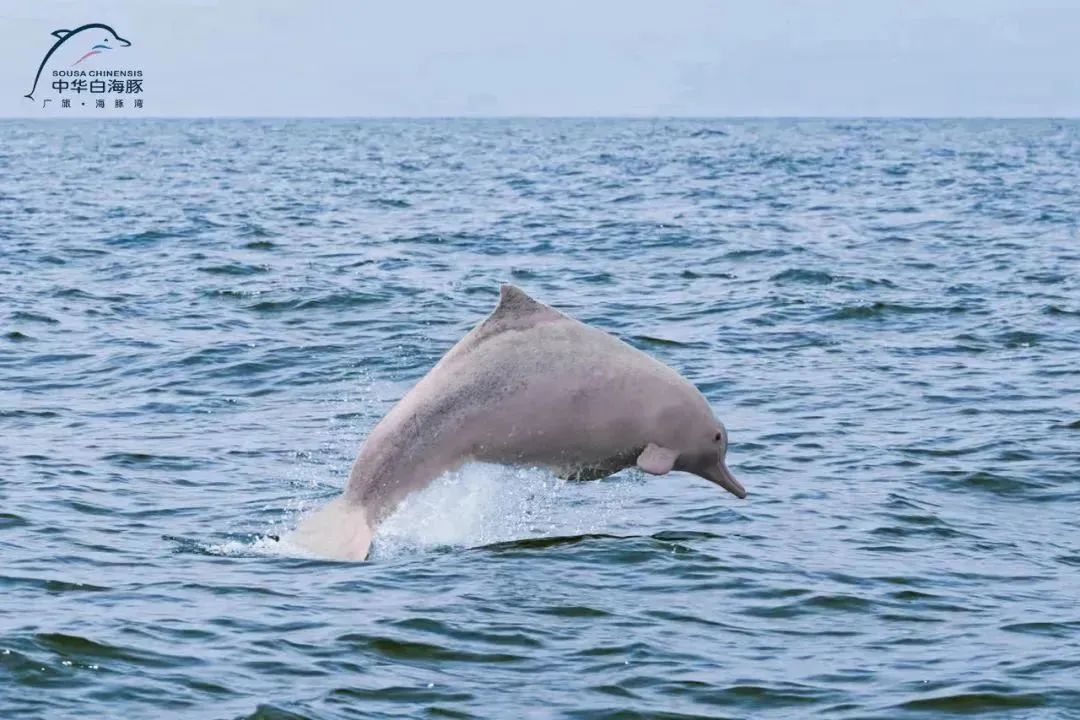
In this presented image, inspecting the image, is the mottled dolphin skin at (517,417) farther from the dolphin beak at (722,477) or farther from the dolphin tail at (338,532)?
the dolphin beak at (722,477)

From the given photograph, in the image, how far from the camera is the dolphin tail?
11789 mm

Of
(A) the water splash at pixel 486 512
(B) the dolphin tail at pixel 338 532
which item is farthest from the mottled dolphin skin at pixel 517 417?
(A) the water splash at pixel 486 512

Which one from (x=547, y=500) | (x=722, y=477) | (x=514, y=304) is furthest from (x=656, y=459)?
(x=547, y=500)

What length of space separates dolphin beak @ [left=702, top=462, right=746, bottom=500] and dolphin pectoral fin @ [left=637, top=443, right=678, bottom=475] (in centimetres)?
58

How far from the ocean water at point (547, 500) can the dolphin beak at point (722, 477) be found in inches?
15.2

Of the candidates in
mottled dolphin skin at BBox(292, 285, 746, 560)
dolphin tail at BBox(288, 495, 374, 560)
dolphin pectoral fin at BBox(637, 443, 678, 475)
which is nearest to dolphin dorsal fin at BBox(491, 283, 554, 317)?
mottled dolphin skin at BBox(292, 285, 746, 560)

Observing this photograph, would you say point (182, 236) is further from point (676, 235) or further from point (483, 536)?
point (483, 536)

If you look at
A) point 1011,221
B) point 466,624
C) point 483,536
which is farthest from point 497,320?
point 1011,221

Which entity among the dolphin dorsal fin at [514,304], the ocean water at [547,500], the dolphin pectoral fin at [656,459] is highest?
the dolphin dorsal fin at [514,304]

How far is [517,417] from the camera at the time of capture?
12.0 metres

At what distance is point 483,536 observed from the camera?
12.8 meters

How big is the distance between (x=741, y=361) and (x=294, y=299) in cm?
778

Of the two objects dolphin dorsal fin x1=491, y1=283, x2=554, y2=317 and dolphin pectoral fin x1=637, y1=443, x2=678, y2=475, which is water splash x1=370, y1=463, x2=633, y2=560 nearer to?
dolphin pectoral fin x1=637, y1=443, x2=678, y2=475

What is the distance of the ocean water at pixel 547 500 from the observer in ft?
31.9
